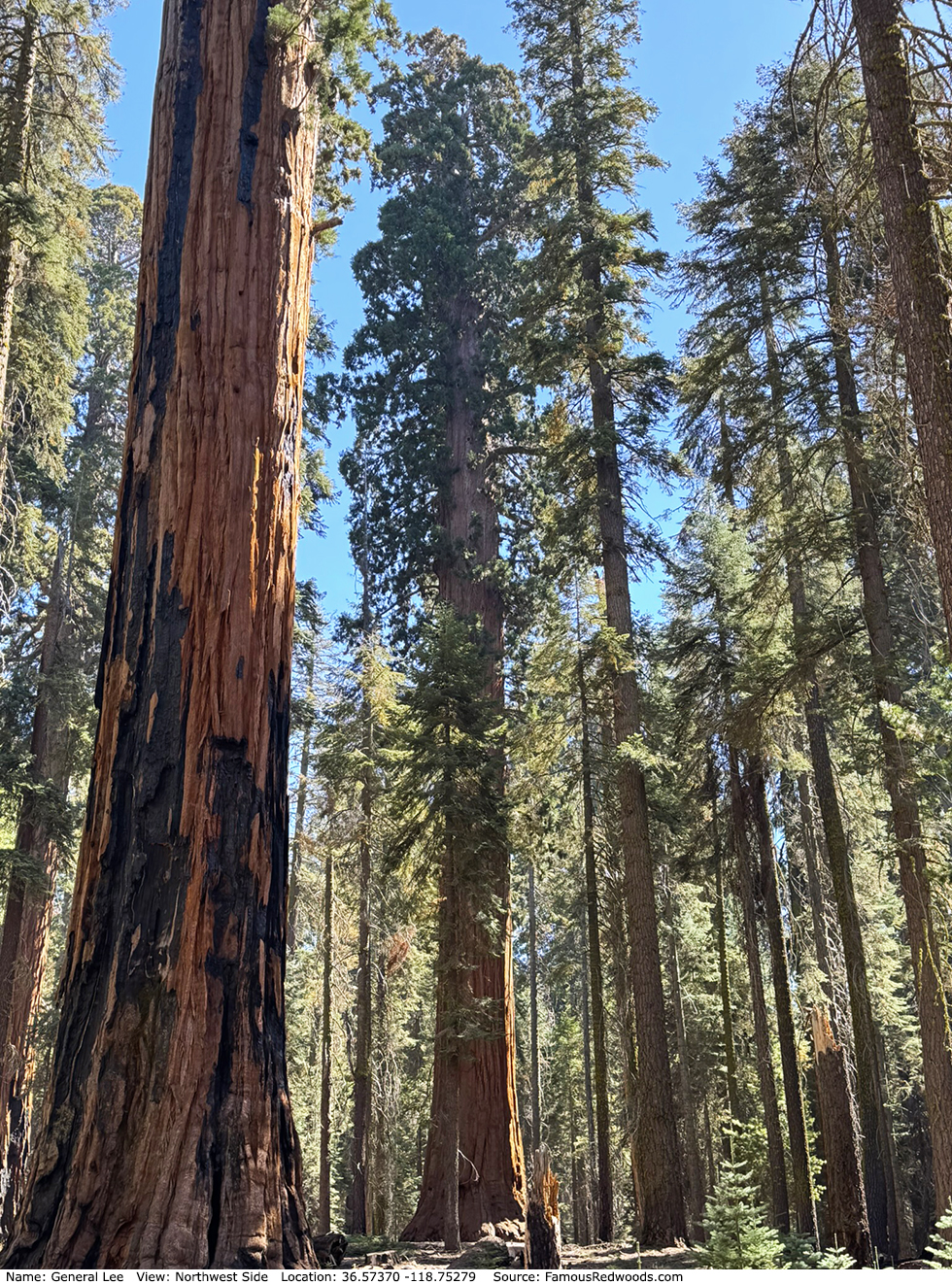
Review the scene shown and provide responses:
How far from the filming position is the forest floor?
924 centimetres

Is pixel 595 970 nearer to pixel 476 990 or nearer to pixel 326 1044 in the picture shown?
pixel 476 990

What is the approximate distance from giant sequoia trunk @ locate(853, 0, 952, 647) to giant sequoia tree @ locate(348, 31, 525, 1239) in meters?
7.97

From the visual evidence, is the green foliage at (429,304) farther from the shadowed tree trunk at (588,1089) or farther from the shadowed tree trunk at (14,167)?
the shadowed tree trunk at (588,1089)

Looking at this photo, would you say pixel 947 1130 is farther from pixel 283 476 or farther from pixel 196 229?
pixel 196 229

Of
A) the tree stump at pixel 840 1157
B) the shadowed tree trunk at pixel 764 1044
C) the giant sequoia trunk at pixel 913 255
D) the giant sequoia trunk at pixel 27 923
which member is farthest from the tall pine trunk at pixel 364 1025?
the giant sequoia trunk at pixel 913 255

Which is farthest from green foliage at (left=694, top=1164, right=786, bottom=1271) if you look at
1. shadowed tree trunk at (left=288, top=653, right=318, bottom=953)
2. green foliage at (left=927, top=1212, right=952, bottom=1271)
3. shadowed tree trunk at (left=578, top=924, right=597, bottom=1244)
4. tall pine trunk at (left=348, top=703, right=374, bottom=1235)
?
shadowed tree trunk at (left=578, top=924, right=597, bottom=1244)

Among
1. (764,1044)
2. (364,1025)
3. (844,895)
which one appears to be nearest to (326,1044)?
(364,1025)

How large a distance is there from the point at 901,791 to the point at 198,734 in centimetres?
753

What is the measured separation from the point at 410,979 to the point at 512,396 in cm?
1562

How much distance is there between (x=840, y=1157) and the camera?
11.9m

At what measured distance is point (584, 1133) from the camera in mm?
36406

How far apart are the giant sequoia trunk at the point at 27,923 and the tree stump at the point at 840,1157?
1075cm

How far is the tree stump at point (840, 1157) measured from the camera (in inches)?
447

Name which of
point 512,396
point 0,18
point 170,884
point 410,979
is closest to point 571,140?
point 512,396
